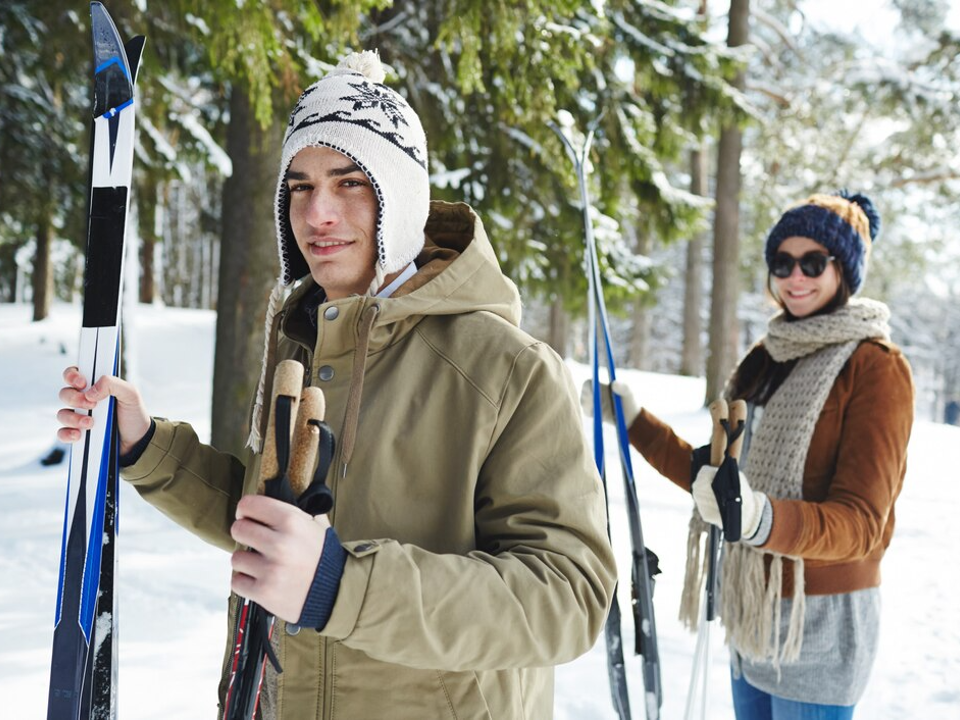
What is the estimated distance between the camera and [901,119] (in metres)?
12.0

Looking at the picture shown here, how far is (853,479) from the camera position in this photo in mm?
1895

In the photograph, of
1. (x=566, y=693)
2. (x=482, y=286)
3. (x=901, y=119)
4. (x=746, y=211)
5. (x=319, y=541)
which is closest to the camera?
(x=319, y=541)

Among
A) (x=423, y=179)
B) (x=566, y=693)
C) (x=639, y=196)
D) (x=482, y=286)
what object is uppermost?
(x=639, y=196)

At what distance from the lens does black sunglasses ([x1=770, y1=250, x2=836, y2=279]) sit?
2178mm

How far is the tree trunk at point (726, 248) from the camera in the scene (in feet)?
33.7

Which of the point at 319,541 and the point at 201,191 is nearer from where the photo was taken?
the point at 319,541

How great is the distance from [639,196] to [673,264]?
59.8 feet

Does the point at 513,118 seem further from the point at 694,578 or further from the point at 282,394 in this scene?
the point at 282,394

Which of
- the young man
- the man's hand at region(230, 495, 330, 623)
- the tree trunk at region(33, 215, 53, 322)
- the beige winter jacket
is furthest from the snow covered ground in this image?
the tree trunk at region(33, 215, 53, 322)

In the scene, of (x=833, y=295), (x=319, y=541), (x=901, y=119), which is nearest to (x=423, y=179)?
(x=319, y=541)

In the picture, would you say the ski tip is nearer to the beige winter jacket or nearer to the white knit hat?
the white knit hat

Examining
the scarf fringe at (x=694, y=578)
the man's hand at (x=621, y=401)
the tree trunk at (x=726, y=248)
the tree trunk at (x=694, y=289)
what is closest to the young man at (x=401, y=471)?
the man's hand at (x=621, y=401)

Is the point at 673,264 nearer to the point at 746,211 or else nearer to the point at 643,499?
the point at 746,211

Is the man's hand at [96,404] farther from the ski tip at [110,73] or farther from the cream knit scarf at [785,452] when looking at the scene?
the cream knit scarf at [785,452]
